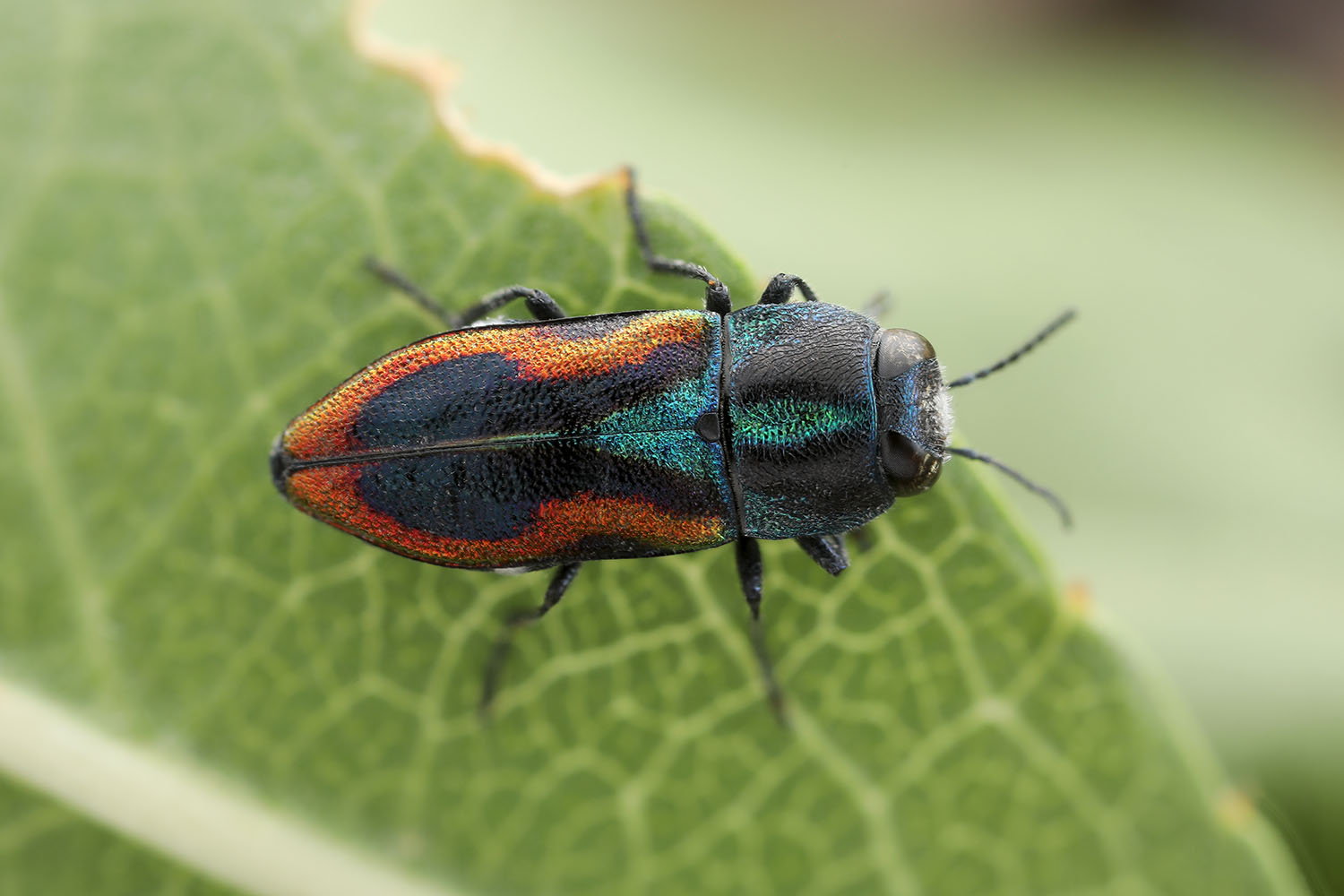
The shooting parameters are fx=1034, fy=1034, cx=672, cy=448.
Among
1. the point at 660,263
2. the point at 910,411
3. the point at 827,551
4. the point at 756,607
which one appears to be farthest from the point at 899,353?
the point at 756,607

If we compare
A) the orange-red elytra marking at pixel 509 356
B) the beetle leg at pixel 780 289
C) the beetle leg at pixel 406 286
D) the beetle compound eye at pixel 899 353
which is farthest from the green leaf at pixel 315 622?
the beetle compound eye at pixel 899 353

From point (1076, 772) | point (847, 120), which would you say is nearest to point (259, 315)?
point (1076, 772)

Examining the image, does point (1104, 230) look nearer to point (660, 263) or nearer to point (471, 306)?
point (660, 263)

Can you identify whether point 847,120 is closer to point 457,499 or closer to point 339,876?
point 457,499

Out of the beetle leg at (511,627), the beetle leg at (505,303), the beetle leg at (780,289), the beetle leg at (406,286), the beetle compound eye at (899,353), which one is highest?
the beetle compound eye at (899,353)

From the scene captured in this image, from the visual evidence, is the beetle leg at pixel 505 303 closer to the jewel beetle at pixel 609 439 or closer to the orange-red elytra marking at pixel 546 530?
the jewel beetle at pixel 609 439
